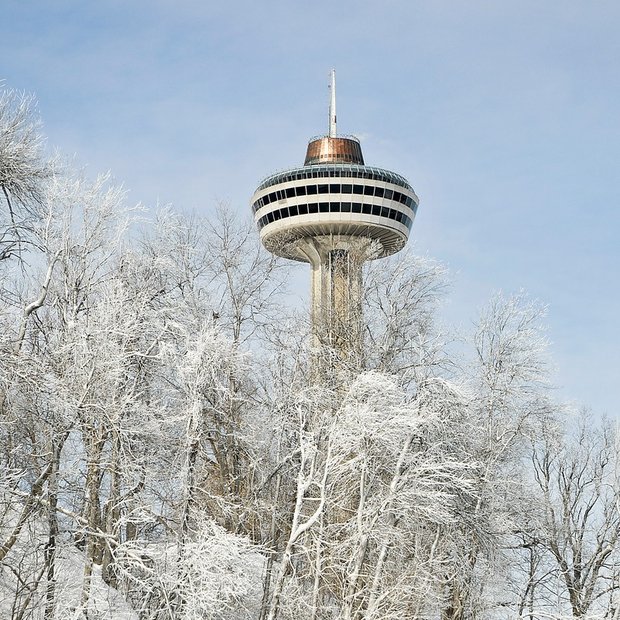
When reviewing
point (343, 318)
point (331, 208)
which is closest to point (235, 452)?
point (343, 318)

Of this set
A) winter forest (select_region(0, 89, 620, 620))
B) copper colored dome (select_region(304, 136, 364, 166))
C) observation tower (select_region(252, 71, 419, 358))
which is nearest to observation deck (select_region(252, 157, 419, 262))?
observation tower (select_region(252, 71, 419, 358))

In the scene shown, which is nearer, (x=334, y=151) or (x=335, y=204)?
(x=335, y=204)

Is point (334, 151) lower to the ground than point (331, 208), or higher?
higher

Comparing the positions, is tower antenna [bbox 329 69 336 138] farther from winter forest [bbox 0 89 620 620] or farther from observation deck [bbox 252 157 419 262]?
winter forest [bbox 0 89 620 620]

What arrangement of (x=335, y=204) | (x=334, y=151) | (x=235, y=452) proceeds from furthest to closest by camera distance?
1. (x=334, y=151)
2. (x=335, y=204)
3. (x=235, y=452)

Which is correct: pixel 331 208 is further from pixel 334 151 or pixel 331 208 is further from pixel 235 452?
pixel 235 452

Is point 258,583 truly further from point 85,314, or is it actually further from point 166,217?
point 166,217

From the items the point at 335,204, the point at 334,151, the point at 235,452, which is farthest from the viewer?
the point at 334,151

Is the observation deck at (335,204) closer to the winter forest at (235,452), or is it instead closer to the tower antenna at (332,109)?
the tower antenna at (332,109)

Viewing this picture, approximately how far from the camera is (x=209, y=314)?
26984mm

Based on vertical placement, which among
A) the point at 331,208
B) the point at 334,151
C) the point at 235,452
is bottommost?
the point at 235,452

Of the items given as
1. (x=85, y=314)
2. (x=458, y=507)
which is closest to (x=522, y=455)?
(x=458, y=507)

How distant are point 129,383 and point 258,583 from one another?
5062 mm

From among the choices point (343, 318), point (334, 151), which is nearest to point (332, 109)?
point (334, 151)
